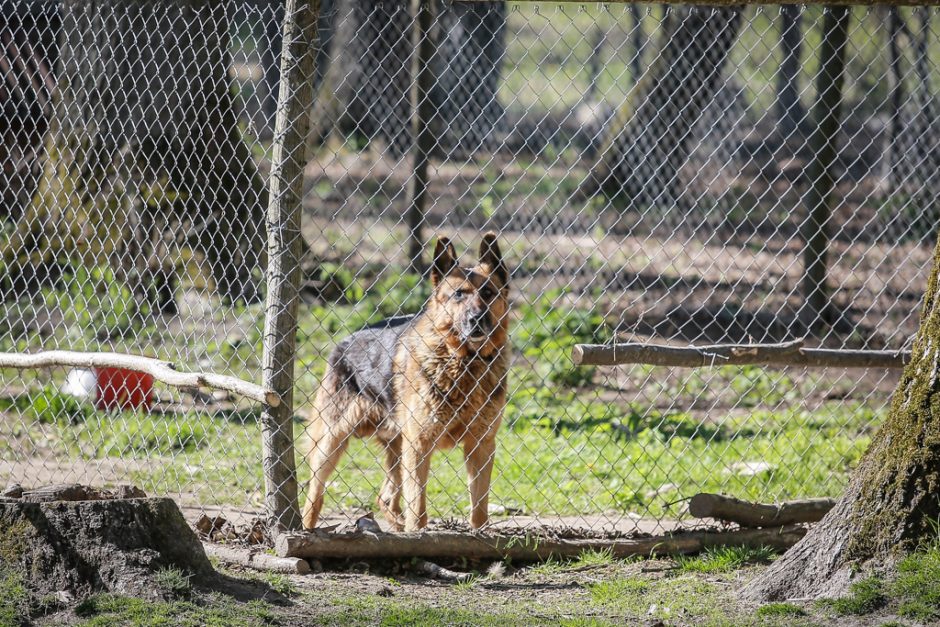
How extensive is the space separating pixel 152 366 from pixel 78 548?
54.3 inches

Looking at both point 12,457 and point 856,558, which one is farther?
point 12,457

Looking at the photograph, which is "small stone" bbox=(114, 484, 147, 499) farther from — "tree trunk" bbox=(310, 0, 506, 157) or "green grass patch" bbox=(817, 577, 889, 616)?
"tree trunk" bbox=(310, 0, 506, 157)

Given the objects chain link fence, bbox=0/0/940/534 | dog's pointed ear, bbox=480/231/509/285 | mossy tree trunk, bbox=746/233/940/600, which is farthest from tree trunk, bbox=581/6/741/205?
mossy tree trunk, bbox=746/233/940/600

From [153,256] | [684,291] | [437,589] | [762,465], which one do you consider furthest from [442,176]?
[437,589]

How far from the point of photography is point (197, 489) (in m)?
6.09

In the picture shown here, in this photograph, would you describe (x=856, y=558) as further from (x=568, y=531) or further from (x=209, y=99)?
(x=209, y=99)

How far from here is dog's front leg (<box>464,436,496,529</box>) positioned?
5234 millimetres

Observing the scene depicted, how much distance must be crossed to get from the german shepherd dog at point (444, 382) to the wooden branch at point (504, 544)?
1.34 ft

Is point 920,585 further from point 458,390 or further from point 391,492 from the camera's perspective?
point 391,492

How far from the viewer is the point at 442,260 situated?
5441 mm

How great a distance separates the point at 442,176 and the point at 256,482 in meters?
11.3

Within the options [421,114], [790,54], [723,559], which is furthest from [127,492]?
[790,54]

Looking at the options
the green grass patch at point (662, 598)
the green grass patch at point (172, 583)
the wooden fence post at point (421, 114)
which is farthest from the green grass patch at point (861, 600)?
the wooden fence post at point (421, 114)

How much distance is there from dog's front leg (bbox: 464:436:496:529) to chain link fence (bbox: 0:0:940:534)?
0.75 ft
